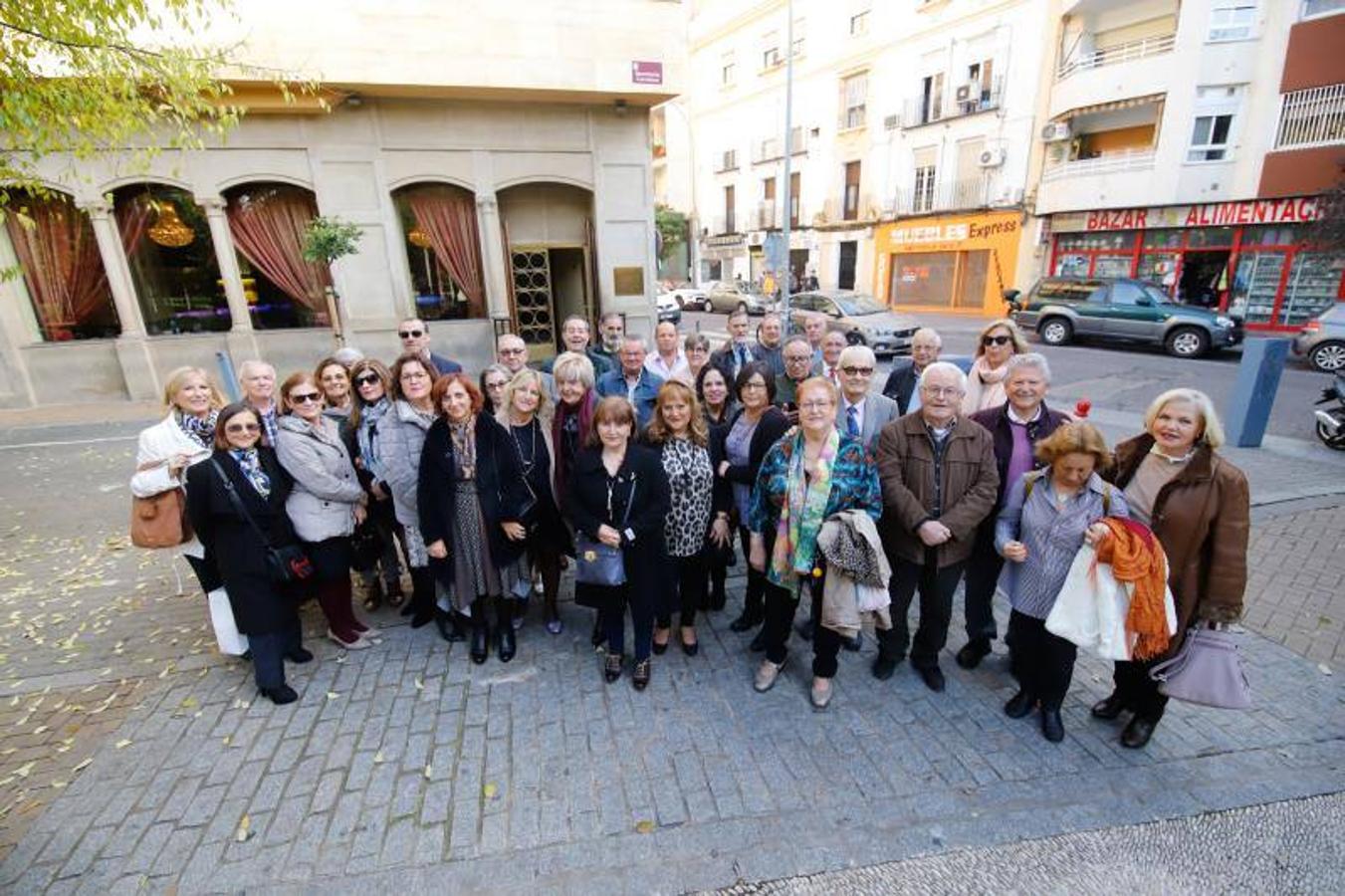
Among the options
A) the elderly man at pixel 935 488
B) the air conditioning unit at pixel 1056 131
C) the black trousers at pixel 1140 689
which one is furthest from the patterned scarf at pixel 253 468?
the air conditioning unit at pixel 1056 131

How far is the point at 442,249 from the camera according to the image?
465 inches

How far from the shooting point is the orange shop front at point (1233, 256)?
15.9 m

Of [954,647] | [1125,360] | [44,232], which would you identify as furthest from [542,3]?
[1125,360]

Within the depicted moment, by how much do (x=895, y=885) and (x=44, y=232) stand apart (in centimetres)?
1588

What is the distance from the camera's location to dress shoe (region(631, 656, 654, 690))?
3.57 meters

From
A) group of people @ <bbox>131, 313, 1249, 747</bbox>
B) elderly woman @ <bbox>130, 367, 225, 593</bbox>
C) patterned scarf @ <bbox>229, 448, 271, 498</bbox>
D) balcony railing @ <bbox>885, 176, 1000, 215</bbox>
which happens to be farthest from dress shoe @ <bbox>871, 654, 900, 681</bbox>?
balcony railing @ <bbox>885, 176, 1000, 215</bbox>

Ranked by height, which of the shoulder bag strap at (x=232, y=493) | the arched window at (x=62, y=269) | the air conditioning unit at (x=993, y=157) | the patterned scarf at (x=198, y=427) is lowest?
the shoulder bag strap at (x=232, y=493)

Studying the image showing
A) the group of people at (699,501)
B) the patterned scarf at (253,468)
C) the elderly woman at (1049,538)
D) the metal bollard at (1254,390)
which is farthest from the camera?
the metal bollard at (1254,390)

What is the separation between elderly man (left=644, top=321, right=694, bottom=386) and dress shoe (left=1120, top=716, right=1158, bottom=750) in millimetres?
3736

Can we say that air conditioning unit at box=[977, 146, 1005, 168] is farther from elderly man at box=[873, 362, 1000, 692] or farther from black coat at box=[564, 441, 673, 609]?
black coat at box=[564, 441, 673, 609]

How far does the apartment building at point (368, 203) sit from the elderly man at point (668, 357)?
289 inches

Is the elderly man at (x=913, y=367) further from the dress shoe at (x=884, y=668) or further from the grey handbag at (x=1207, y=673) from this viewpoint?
the grey handbag at (x=1207, y=673)

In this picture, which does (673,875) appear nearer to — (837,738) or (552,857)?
(552,857)

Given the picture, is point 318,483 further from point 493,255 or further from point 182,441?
point 493,255
